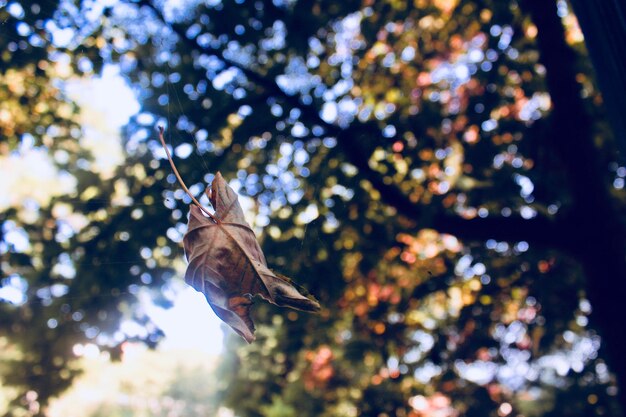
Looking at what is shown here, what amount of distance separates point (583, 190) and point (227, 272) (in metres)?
3.38

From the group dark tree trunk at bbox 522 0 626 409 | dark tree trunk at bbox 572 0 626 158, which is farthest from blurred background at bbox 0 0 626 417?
dark tree trunk at bbox 572 0 626 158

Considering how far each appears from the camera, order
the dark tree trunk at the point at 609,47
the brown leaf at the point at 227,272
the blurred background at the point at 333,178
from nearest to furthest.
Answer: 1. the brown leaf at the point at 227,272
2. the dark tree trunk at the point at 609,47
3. the blurred background at the point at 333,178

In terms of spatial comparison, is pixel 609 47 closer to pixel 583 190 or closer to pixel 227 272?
pixel 227 272

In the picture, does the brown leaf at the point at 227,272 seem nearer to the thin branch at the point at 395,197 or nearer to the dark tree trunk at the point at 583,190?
the thin branch at the point at 395,197

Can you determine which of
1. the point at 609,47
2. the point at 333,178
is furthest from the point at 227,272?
the point at 333,178

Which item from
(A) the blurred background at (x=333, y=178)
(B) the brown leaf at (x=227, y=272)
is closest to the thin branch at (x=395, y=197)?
(A) the blurred background at (x=333, y=178)

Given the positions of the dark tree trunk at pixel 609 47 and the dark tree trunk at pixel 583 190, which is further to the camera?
the dark tree trunk at pixel 583 190

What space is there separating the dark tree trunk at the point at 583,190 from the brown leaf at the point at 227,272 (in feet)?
10.5

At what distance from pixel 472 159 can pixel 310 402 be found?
10.8 ft

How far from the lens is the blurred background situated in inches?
137

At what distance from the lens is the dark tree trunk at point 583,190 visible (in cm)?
357

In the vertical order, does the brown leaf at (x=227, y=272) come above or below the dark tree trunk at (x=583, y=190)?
above

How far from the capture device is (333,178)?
3.80m

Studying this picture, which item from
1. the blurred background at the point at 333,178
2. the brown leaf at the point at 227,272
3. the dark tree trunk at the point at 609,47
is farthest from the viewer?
the blurred background at the point at 333,178
